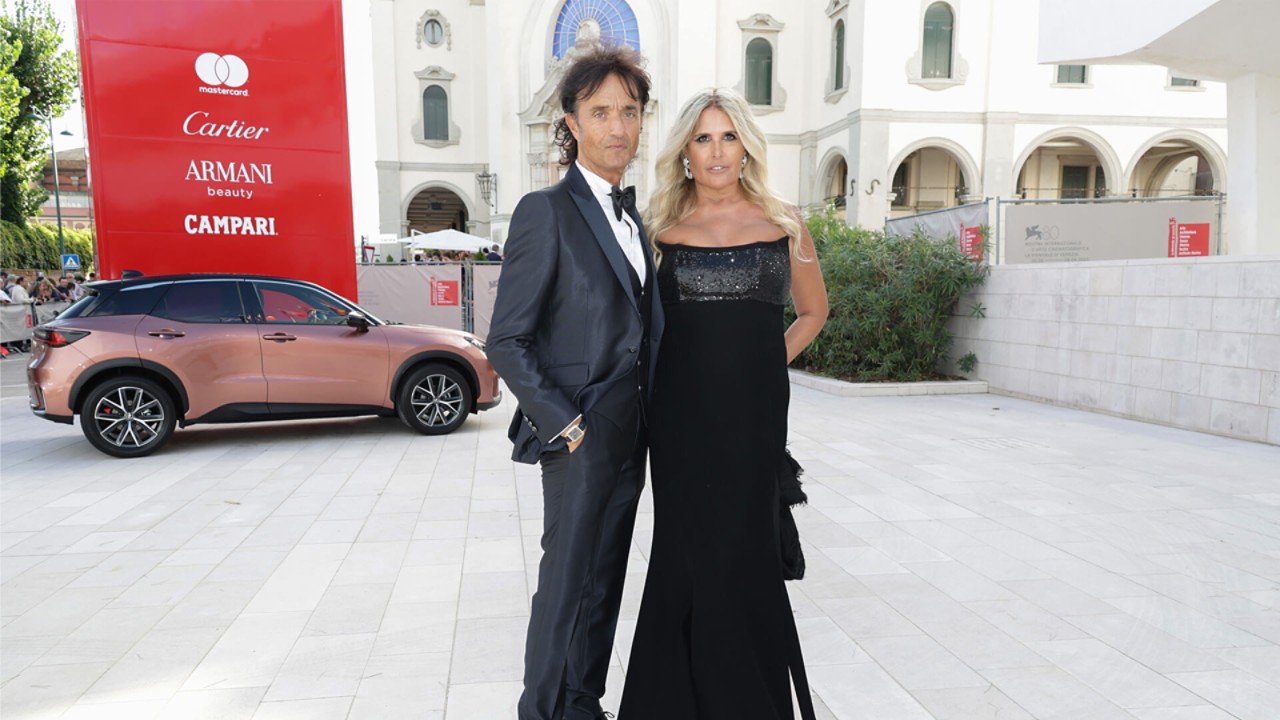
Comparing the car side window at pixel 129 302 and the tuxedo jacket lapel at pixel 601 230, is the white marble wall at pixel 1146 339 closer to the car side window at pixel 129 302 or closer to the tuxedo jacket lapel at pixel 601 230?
the tuxedo jacket lapel at pixel 601 230

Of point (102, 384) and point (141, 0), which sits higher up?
point (141, 0)

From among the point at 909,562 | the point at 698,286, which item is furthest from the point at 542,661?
the point at 909,562

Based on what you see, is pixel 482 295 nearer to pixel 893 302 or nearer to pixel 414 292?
pixel 414 292

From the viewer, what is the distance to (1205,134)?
28703 mm

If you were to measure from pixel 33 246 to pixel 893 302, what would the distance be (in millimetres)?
35397

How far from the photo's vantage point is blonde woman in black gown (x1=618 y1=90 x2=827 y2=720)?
2541 mm

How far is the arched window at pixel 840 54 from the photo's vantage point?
30219mm

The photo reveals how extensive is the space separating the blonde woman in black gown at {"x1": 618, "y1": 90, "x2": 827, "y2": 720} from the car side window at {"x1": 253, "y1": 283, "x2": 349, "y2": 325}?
642cm

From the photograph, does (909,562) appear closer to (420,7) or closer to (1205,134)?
(1205,134)

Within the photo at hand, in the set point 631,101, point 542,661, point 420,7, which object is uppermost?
point 420,7

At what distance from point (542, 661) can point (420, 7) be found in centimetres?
3962

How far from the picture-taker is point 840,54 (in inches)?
1200

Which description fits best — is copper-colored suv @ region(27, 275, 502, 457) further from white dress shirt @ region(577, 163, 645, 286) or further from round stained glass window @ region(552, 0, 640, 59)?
round stained glass window @ region(552, 0, 640, 59)

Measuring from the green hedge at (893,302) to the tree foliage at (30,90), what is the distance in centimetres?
2826
